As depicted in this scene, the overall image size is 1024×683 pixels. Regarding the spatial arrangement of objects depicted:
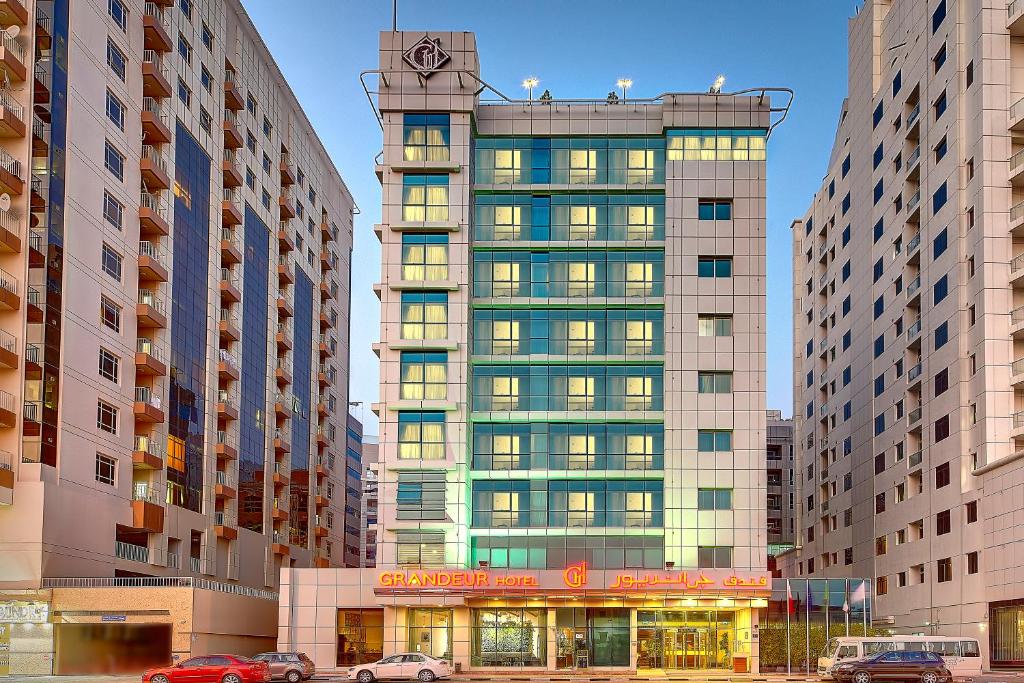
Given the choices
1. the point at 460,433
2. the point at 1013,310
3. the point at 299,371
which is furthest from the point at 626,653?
the point at 299,371

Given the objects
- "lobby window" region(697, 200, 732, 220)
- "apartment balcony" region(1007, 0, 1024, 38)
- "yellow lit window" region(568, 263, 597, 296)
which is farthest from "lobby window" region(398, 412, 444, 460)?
"apartment balcony" region(1007, 0, 1024, 38)

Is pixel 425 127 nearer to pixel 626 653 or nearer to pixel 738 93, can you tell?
pixel 738 93

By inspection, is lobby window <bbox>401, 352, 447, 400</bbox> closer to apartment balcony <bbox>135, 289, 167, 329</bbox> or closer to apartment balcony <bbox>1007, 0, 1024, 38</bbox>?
apartment balcony <bbox>135, 289, 167, 329</bbox>

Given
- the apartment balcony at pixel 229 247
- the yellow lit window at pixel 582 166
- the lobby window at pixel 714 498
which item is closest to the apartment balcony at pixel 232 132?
the apartment balcony at pixel 229 247

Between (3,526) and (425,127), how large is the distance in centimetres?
3831

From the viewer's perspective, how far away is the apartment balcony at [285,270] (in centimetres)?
12206

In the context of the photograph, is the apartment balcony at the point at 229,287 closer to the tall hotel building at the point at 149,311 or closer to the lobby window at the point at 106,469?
the tall hotel building at the point at 149,311

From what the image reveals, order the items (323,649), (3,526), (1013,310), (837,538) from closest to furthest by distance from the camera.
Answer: (3,526)
(323,649)
(1013,310)
(837,538)

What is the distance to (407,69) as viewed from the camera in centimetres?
8919

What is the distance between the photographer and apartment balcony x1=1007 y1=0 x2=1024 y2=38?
291 feet

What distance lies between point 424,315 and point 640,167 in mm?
18893

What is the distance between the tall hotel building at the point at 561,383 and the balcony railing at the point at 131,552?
462 inches

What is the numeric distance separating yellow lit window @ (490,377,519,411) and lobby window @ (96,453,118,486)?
84.7ft

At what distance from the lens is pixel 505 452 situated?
86.9m
